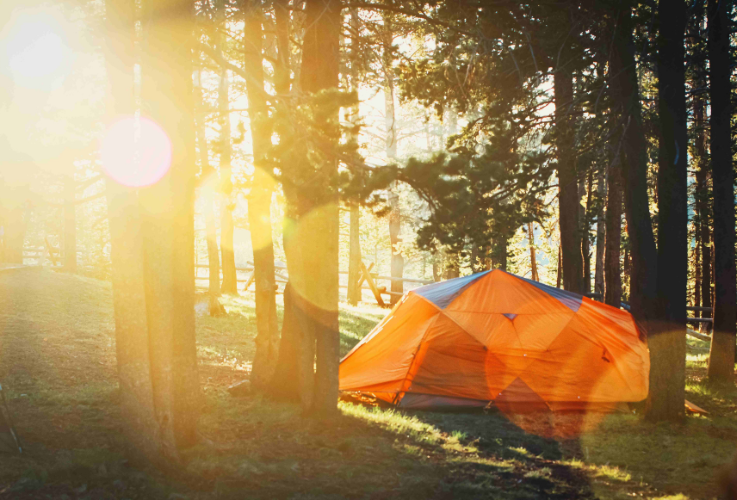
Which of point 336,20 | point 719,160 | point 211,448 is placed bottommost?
point 211,448

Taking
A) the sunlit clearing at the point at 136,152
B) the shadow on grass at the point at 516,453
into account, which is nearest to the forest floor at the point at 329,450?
the shadow on grass at the point at 516,453

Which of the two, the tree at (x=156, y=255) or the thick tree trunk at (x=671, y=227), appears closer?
the tree at (x=156, y=255)

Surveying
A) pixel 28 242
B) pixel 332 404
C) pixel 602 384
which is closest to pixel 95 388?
pixel 332 404

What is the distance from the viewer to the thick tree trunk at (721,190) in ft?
31.9

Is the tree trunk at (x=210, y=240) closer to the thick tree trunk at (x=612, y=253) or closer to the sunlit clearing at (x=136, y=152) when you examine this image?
the sunlit clearing at (x=136, y=152)

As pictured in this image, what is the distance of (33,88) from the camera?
1480 cm

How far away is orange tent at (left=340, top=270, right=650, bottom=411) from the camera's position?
8312mm

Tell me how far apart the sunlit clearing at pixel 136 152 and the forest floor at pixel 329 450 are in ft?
8.12

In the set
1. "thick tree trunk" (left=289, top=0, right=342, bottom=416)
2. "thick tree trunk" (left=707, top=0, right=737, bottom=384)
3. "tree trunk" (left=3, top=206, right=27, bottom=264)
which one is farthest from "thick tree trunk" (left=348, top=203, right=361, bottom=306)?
"thick tree trunk" (left=289, top=0, right=342, bottom=416)

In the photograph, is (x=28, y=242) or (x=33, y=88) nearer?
(x=33, y=88)

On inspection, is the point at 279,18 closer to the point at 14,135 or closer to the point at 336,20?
the point at 336,20

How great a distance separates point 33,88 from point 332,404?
530 inches

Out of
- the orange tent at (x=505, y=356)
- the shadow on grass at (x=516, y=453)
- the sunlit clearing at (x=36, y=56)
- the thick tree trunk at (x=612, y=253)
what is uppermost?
the sunlit clearing at (x=36, y=56)

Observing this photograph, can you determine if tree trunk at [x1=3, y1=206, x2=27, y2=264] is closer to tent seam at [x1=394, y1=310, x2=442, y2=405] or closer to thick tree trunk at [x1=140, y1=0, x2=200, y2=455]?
tent seam at [x1=394, y1=310, x2=442, y2=405]
